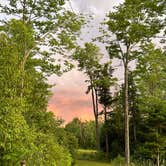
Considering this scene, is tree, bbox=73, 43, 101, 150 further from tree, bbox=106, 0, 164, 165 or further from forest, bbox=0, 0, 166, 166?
tree, bbox=106, 0, 164, 165

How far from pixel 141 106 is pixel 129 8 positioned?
549 inches

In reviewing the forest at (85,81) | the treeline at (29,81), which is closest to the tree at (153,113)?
the forest at (85,81)

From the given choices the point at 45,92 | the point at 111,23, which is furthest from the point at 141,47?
the point at 45,92

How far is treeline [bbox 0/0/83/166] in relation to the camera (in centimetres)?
1453

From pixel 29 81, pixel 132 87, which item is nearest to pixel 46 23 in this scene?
pixel 29 81

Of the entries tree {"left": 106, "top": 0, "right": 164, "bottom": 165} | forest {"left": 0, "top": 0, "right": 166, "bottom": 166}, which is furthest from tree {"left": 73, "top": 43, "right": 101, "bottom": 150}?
tree {"left": 106, "top": 0, "right": 164, "bottom": 165}

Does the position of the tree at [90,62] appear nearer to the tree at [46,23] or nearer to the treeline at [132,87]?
the treeline at [132,87]

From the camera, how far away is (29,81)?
16859 millimetres

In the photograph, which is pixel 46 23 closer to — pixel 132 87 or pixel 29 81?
pixel 29 81

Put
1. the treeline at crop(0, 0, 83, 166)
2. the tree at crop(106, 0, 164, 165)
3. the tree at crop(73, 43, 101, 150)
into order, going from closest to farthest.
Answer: the treeline at crop(0, 0, 83, 166), the tree at crop(106, 0, 164, 165), the tree at crop(73, 43, 101, 150)

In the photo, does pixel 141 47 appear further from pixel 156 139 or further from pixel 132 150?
pixel 132 150


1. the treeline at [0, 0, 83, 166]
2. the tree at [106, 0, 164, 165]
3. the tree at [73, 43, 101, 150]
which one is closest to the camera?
the treeline at [0, 0, 83, 166]

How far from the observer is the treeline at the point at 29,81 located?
14.5m

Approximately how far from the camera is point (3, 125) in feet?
45.8
